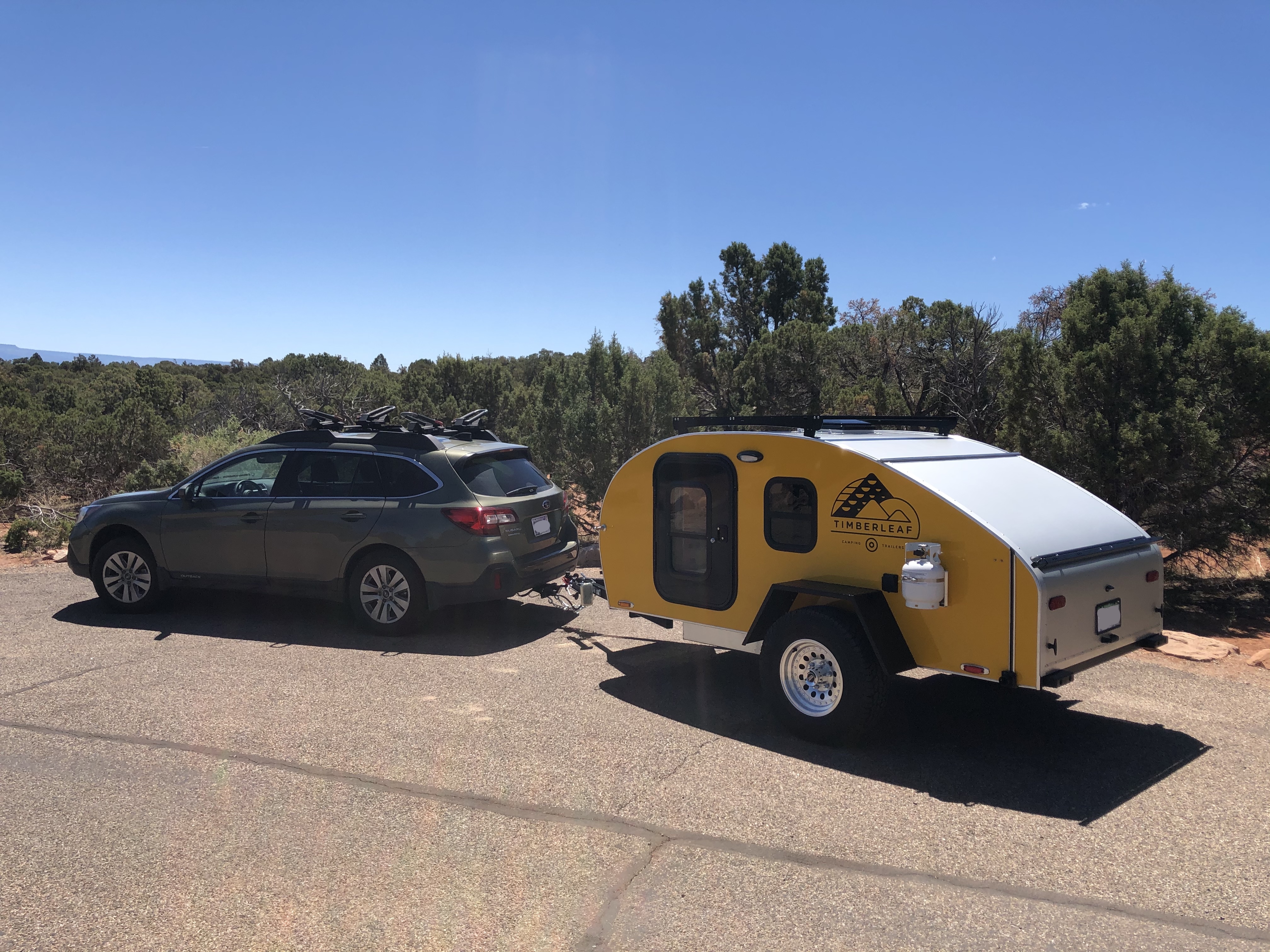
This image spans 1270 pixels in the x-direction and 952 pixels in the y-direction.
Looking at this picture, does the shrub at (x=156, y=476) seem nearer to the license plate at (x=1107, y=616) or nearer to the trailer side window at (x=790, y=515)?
the trailer side window at (x=790, y=515)

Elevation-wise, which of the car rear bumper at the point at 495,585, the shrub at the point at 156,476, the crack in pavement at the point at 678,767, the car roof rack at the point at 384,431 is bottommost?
the crack in pavement at the point at 678,767

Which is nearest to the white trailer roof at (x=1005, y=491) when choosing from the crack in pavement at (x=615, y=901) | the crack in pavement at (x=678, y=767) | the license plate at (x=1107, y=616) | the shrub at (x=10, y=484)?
the license plate at (x=1107, y=616)

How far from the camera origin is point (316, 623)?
8672mm

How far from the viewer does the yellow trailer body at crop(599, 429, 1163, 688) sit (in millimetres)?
4867

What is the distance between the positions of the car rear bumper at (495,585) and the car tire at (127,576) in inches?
124

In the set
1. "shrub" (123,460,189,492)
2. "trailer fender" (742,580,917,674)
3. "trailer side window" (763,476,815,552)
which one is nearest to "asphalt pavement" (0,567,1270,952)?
"trailer fender" (742,580,917,674)

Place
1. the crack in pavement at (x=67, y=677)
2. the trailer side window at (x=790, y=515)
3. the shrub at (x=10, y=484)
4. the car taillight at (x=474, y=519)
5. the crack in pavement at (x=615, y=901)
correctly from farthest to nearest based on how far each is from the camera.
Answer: the shrub at (x=10, y=484)
the car taillight at (x=474, y=519)
the crack in pavement at (x=67, y=677)
the trailer side window at (x=790, y=515)
the crack in pavement at (x=615, y=901)

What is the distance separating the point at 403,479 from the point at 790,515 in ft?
12.3

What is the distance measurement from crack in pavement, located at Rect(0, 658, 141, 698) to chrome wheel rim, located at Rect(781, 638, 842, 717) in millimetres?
5304

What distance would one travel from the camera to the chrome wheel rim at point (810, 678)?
542cm

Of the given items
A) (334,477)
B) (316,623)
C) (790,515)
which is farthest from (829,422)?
(316,623)

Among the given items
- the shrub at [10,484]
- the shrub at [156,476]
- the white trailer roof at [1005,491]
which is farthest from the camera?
the shrub at [10,484]

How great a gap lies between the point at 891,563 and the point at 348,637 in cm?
500

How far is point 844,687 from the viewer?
526cm
